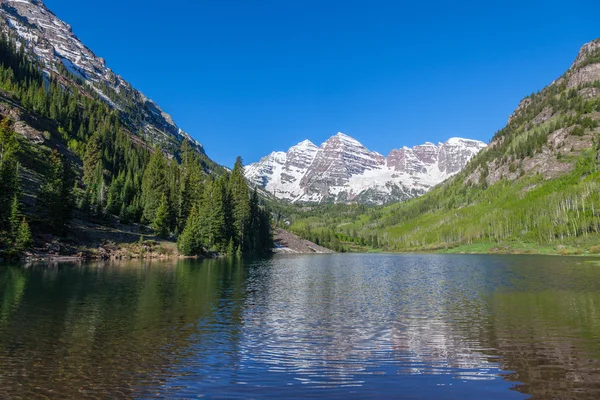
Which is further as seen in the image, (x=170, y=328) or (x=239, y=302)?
(x=239, y=302)

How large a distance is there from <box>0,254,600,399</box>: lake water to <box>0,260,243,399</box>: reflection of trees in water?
0.10 metres

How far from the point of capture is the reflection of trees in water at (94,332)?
16641 millimetres

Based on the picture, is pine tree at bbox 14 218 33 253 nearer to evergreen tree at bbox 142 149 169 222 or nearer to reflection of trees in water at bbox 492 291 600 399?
evergreen tree at bbox 142 149 169 222

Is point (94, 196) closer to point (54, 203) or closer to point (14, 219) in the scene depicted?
point (54, 203)

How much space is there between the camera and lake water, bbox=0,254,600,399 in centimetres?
1652

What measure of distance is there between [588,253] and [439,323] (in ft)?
522

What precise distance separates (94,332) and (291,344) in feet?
42.6

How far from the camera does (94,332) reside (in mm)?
25625

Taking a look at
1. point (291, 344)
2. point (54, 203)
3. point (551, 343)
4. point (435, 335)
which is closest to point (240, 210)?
point (54, 203)

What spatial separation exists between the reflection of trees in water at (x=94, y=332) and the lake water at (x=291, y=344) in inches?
3.8

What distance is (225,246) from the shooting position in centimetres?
13738

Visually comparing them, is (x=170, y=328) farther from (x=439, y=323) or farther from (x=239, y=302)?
(x=439, y=323)

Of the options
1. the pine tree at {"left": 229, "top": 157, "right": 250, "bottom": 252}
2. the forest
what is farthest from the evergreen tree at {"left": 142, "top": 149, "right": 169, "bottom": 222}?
the pine tree at {"left": 229, "top": 157, "right": 250, "bottom": 252}

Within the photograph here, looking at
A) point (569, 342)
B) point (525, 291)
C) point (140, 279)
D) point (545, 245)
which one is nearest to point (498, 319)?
point (569, 342)
